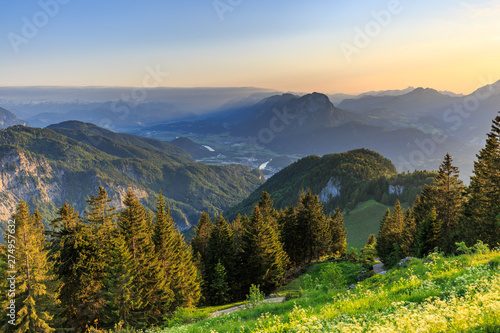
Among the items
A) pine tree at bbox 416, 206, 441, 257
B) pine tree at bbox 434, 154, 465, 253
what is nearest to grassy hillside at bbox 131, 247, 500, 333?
pine tree at bbox 416, 206, 441, 257

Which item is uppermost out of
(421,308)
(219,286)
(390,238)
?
(421,308)

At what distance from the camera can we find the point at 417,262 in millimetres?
17812

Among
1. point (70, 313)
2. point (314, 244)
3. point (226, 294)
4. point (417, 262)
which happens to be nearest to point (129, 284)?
point (70, 313)

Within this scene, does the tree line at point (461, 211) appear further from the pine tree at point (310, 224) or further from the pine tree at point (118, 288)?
the pine tree at point (118, 288)

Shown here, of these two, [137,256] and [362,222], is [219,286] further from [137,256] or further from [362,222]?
[362,222]

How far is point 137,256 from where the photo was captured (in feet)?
116

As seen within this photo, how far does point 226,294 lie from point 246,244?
9337 mm

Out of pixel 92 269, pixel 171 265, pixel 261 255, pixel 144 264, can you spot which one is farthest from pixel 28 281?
pixel 261 255

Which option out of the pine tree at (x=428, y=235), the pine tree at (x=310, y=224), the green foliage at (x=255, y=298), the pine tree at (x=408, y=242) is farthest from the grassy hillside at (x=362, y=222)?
the green foliage at (x=255, y=298)

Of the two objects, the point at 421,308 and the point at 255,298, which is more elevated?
the point at 421,308

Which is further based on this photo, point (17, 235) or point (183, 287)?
point (183, 287)

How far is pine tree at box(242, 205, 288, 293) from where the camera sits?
47812 millimetres

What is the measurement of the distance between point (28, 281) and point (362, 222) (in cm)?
12977

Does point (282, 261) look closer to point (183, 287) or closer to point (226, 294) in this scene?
point (226, 294)
